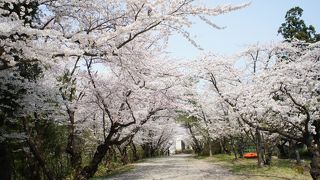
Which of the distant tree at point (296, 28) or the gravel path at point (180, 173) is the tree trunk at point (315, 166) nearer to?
the gravel path at point (180, 173)

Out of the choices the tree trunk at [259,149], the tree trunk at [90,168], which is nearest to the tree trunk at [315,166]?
the tree trunk at [259,149]

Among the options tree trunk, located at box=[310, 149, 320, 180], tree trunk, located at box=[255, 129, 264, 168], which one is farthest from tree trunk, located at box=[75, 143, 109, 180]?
tree trunk, located at box=[255, 129, 264, 168]

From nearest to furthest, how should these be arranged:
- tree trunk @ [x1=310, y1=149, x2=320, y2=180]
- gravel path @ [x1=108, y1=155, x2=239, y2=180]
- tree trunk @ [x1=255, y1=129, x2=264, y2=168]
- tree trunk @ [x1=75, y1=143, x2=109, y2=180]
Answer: tree trunk @ [x1=310, y1=149, x2=320, y2=180] < tree trunk @ [x1=75, y1=143, x2=109, y2=180] < gravel path @ [x1=108, y1=155, x2=239, y2=180] < tree trunk @ [x1=255, y1=129, x2=264, y2=168]

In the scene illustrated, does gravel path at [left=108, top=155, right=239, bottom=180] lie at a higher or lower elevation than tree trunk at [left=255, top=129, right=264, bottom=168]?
lower

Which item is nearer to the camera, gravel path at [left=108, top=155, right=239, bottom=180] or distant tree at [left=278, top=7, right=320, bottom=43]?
gravel path at [left=108, top=155, right=239, bottom=180]

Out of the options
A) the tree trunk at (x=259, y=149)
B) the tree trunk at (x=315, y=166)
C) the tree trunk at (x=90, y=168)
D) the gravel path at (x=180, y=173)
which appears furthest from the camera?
the tree trunk at (x=259, y=149)

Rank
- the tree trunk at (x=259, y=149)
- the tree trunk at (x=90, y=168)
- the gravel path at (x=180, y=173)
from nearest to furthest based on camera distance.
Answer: the tree trunk at (x=90, y=168), the gravel path at (x=180, y=173), the tree trunk at (x=259, y=149)

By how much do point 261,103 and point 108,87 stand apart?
22.1ft

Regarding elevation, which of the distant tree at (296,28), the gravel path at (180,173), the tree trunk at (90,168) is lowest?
the gravel path at (180,173)

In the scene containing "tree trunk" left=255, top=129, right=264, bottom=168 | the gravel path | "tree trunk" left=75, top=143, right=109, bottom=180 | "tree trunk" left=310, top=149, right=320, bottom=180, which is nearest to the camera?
"tree trunk" left=310, top=149, right=320, bottom=180

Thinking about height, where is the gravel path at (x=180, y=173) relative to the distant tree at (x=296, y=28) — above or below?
below

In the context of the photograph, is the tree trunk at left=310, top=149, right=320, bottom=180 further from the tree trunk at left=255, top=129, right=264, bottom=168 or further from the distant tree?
the distant tree

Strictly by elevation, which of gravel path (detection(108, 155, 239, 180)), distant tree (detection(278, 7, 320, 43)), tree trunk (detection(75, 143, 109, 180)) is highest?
distant tree (detection(278, 7, 320, 43))

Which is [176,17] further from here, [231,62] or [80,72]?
[231,62]
